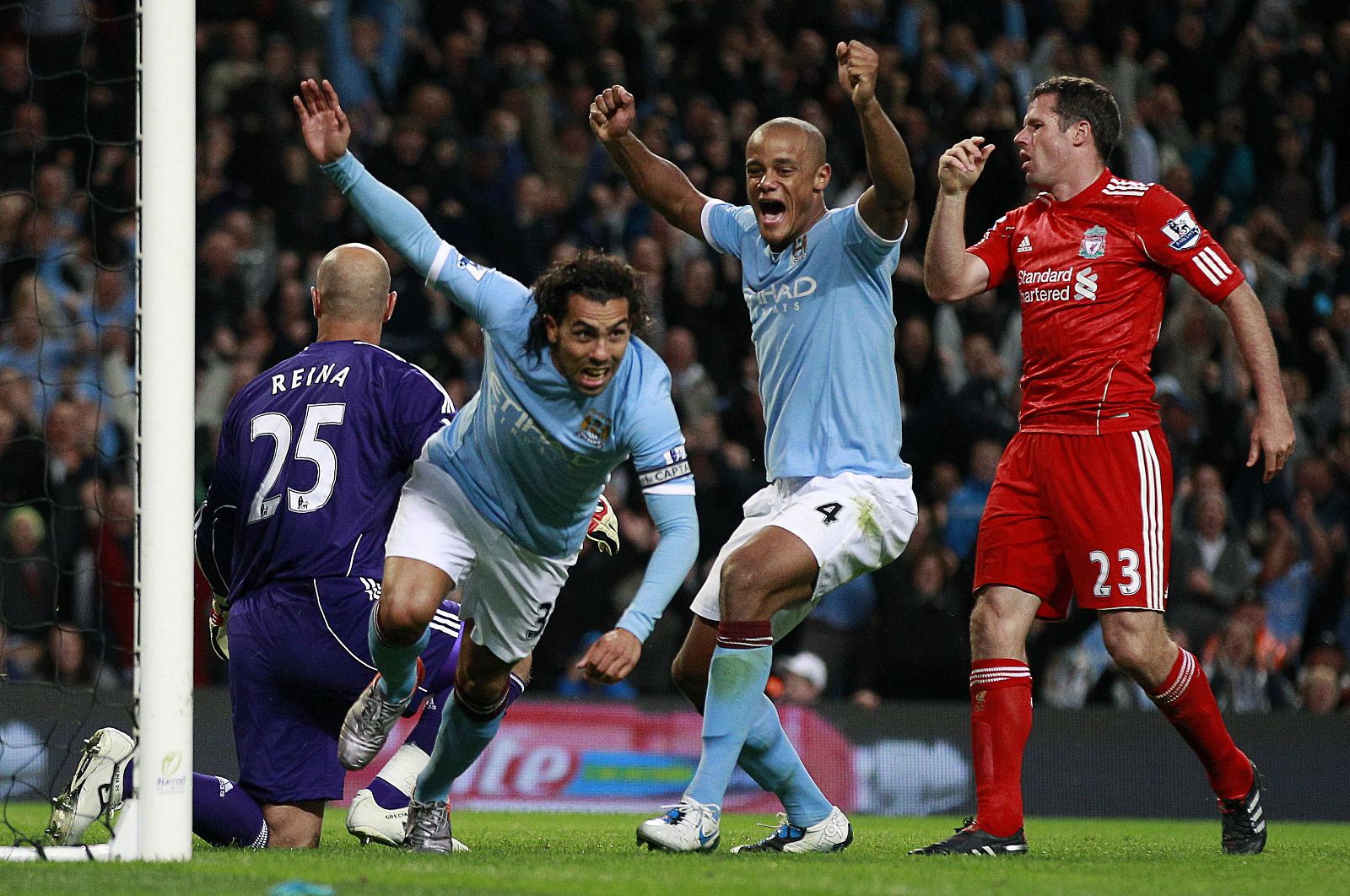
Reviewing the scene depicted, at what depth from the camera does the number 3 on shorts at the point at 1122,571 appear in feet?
17.9

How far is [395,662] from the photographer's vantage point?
5184mm

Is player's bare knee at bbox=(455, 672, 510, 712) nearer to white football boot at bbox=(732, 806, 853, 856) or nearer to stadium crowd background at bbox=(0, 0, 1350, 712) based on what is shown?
white football boot at bbox=(732, 806, 853, 856)

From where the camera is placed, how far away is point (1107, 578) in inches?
216

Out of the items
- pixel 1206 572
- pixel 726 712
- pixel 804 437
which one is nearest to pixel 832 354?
pixel 804 437


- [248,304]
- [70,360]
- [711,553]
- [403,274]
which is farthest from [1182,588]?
[70,360]

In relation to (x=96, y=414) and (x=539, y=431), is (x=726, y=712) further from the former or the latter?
(x=96, y=414)

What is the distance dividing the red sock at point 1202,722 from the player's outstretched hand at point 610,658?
1.99 meters

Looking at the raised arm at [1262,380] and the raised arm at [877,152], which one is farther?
the raised arm at [1262,380]

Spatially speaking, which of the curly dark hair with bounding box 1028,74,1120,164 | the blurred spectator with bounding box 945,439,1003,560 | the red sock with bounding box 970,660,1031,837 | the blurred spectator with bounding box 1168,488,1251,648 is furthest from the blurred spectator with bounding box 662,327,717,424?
the red sock with bounding box 970,660,1031,837

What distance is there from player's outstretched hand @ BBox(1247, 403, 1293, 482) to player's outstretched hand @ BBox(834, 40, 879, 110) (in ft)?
5.22

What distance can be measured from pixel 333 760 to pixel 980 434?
6378 mm

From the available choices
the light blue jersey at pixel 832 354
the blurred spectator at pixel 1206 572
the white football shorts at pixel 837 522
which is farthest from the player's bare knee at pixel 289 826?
the blurred spectator at pixel 1206 572

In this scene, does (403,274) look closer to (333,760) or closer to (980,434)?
(980,434)

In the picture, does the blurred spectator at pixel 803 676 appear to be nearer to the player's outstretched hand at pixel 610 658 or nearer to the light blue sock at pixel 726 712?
the light blue sock at pixel 726 712
